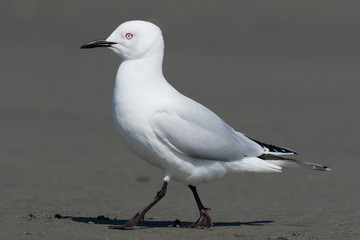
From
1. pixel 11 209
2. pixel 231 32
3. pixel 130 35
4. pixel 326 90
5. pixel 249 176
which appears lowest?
pixel 11 209

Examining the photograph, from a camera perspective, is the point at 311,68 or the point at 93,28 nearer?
the point at 311,68

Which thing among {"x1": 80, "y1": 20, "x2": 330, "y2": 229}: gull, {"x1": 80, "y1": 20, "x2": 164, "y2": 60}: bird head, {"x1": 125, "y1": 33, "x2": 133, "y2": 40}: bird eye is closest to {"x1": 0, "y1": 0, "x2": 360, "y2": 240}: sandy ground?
{"x1": 80, "y1": 20, "x2": 330, "y2": 229}: gull

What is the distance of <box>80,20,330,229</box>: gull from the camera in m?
7.29

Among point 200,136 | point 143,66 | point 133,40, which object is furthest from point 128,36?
point 200,136

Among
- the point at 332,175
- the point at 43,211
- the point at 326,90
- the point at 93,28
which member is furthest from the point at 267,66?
the point at 43,211

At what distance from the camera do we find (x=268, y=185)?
11.1 meters

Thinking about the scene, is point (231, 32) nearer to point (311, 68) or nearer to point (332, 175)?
point (311, 68)

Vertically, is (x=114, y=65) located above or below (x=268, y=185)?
above

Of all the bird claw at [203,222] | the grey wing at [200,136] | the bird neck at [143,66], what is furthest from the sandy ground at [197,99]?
the bird neck at [143,66]

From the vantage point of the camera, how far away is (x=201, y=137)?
24.8 ft

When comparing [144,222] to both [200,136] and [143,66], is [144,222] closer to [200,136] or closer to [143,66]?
[200,136]

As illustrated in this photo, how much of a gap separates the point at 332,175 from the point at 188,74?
9555mm

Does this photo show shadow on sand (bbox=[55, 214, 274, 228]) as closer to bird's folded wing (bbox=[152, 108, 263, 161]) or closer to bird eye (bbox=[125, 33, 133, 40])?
bird's folded wing (bbox=[152, 108, 263, 161])

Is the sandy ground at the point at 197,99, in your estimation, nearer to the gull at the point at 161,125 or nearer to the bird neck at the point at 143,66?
the gull at the point at 161,125
